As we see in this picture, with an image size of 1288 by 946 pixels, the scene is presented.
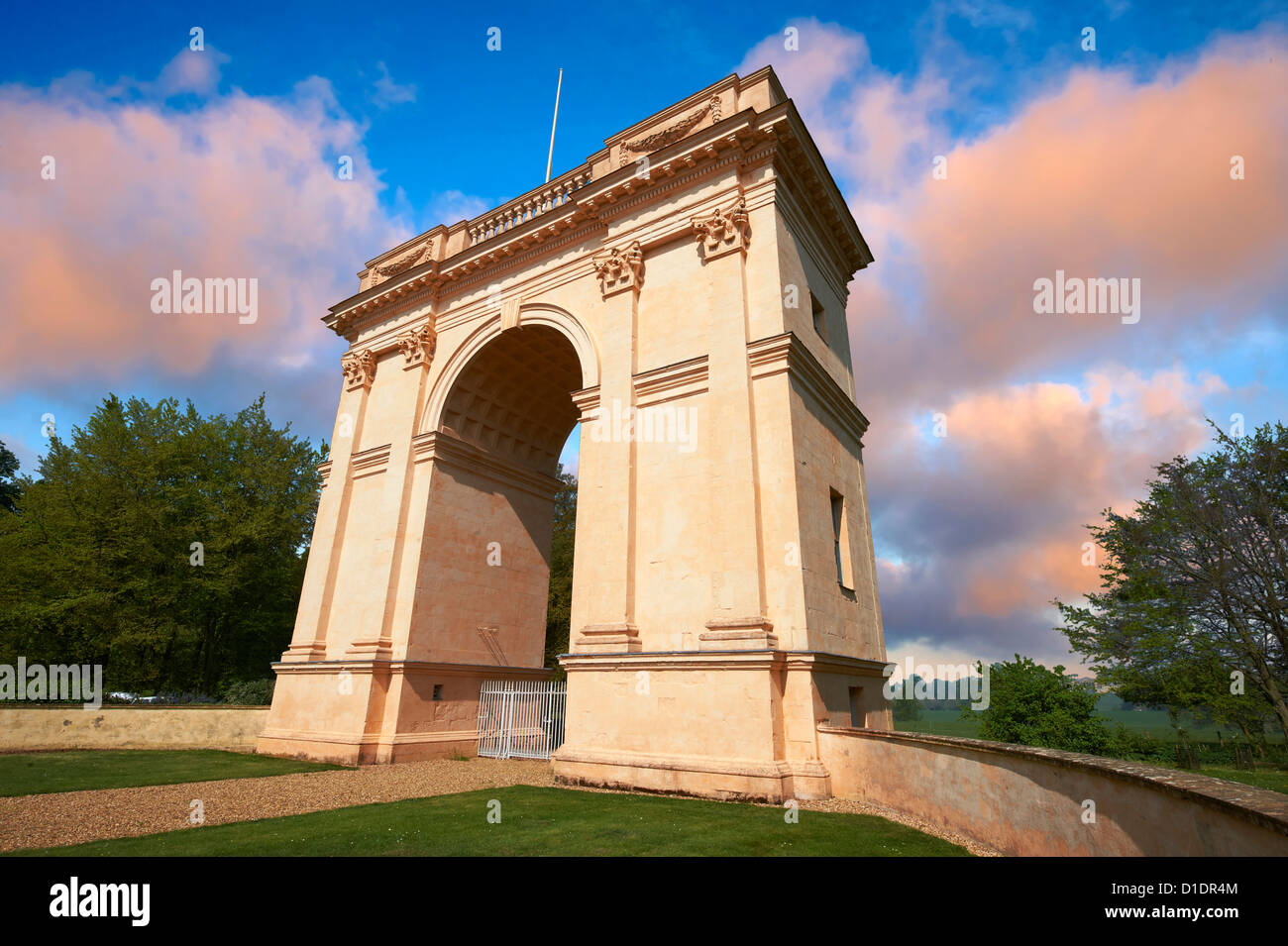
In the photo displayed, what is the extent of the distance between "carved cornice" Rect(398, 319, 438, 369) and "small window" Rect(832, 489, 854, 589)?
1456 cm

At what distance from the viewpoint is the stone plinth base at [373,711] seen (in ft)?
56.4

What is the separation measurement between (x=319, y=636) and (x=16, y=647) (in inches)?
889

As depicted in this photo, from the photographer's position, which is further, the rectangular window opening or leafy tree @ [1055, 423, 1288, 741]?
leafy tree @ [1055, 423, 1288, 741]

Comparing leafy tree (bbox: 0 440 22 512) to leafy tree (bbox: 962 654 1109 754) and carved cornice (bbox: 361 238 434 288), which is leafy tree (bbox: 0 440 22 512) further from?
leafy tree (bbox: 962 654 1109 754)

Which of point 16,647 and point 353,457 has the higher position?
point 353,457

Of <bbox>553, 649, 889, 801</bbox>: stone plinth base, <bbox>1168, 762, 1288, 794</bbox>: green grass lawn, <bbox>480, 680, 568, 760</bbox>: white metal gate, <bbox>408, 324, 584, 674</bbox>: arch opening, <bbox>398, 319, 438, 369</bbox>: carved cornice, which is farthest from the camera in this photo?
<bbox>398, 319, 438, 369</bbox>: carved cornice

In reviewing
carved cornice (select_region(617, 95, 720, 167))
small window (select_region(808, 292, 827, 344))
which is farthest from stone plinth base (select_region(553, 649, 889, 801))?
carved cornice (select_region(617, 95, 720, 167))

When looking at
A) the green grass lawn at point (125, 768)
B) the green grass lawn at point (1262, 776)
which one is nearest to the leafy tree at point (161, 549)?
the green grass lawn at point (125, 768)

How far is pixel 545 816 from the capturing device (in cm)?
959

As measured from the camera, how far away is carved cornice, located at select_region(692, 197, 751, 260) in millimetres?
14938

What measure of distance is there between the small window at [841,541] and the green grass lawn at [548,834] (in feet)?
20.6

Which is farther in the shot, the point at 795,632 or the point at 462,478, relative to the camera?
the point at 462,478
